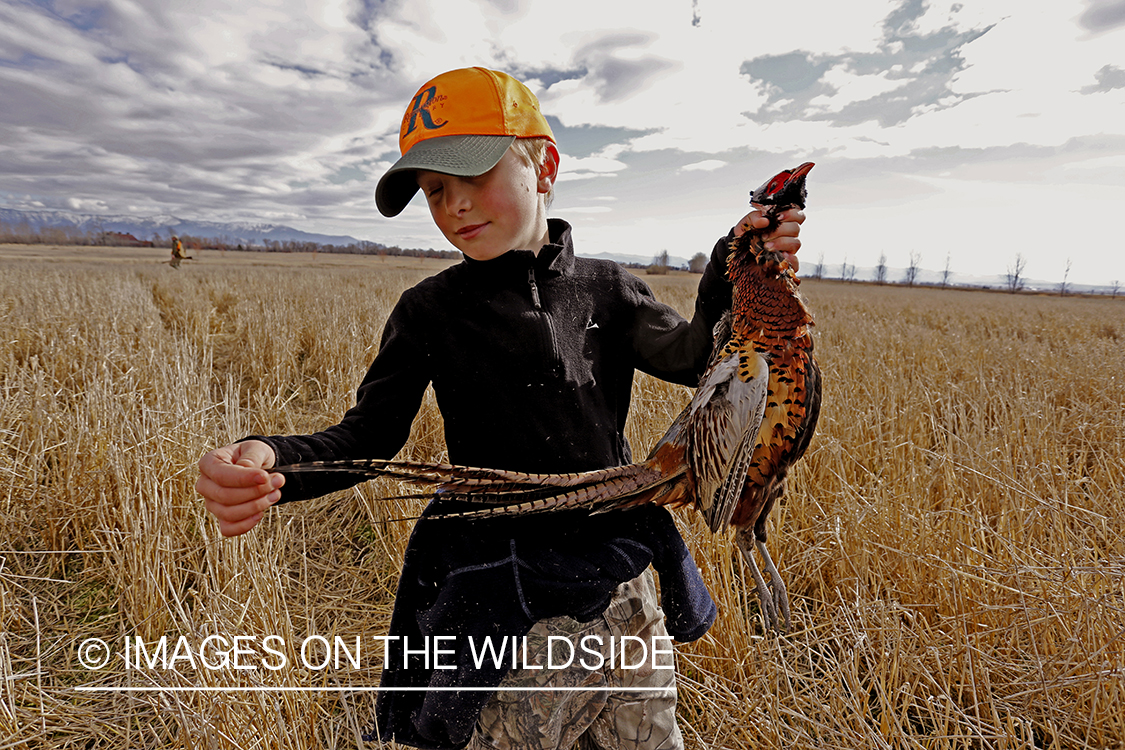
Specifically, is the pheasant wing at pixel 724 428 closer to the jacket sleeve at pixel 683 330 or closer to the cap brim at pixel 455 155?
the jacket sleeve at pixel 683 330

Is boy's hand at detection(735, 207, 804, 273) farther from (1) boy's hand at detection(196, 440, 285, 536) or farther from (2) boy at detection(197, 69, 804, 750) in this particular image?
(1) boy's hand at detection(196, 440, 285, 536)

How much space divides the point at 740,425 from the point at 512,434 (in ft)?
2.15

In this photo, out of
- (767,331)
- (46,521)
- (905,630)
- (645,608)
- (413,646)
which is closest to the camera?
(767,331)

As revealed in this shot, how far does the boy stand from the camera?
4.21 ft

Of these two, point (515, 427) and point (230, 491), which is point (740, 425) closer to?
point (515, 427)

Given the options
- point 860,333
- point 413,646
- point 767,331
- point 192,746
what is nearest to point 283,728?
point 192,746

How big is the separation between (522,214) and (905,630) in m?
2.24

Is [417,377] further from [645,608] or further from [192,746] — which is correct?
[192,746]

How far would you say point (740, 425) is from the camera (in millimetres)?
1029

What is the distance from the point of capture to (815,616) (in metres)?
2.45

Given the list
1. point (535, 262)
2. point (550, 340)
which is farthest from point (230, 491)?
point (535, 262)

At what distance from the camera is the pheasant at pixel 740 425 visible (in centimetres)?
103

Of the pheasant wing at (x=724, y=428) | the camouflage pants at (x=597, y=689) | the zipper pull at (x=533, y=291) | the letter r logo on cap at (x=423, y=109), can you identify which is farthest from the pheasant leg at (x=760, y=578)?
the letter r logo on cap at (x=423, y=109)

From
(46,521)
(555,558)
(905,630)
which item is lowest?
(46,521)
